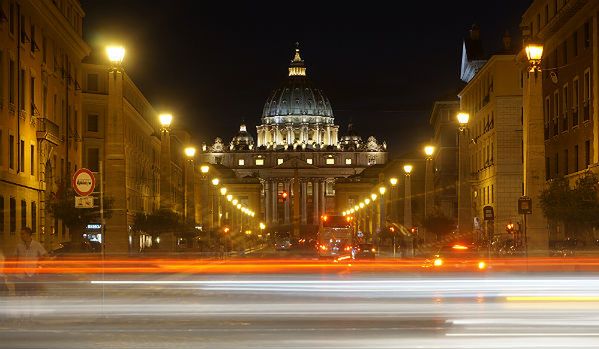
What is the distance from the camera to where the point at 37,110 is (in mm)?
58750

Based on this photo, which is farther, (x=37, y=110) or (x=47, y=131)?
(x=47, y=131)

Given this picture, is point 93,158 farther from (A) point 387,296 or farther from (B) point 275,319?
(B) point 275,319

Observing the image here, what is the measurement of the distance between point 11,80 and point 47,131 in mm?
7114

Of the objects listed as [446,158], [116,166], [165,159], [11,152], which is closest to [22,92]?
[11,152]

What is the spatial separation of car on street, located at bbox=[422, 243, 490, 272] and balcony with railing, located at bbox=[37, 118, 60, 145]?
21.3 m

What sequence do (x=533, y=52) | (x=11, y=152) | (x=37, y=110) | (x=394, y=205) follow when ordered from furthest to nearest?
(x=394, y=205) → (x=37, y=110) → (x=11, y=152) → (x=533, y=52)

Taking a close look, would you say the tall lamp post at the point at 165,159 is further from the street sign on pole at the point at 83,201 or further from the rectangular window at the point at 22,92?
the street sign on pole at the point at 83,201

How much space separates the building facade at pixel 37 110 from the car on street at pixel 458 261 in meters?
17.8

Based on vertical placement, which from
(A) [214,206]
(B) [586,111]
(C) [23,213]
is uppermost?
(B) [586,111]

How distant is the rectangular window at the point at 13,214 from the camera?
52.1m

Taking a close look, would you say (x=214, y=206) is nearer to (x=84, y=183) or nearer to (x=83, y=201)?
(x=83, y=201)

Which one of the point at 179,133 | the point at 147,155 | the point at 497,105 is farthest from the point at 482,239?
the point at 179,133

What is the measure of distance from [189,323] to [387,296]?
7.84 meters

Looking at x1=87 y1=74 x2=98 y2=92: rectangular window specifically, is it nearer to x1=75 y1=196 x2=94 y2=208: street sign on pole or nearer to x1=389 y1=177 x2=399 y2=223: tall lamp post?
x1=75 y1=196 x2=94 y2=208: street sign on pole
